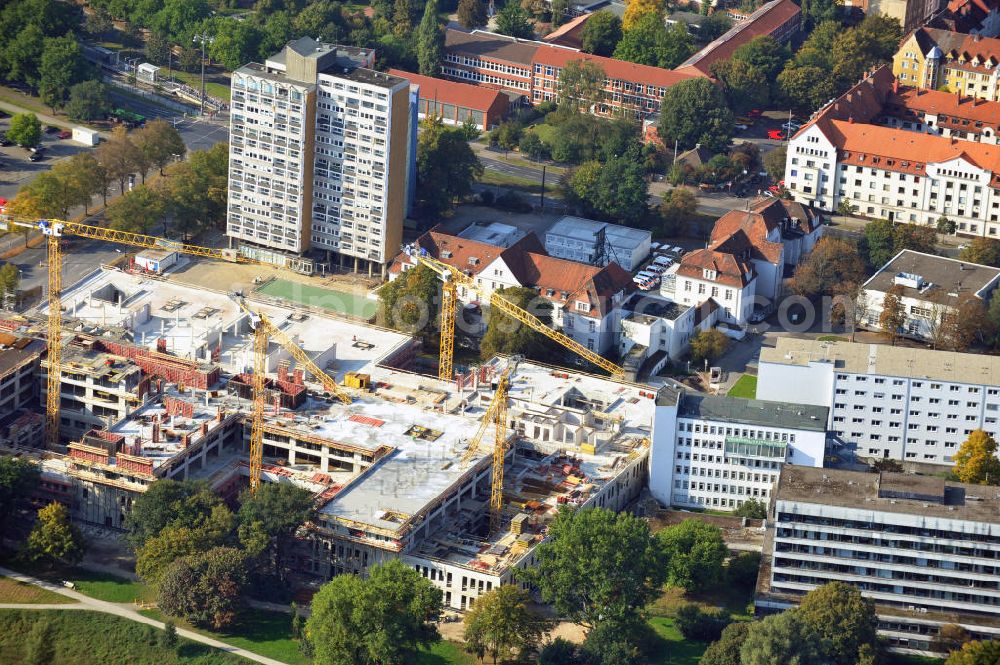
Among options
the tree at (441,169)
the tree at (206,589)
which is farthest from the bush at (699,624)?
the tree at (441,169)

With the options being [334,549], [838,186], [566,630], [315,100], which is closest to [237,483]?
[334,549]

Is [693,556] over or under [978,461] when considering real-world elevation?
under

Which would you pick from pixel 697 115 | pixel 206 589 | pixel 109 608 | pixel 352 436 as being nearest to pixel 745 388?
pixel 352 436

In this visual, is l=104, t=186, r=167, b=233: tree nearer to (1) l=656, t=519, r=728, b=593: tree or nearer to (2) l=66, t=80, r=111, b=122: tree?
(2) l=66, t=80, r=111, b=122: tree

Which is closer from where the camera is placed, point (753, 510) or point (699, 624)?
point (699, 624)

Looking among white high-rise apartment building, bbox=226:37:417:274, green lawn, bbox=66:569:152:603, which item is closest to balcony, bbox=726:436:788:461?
green lawn, bbox=66:569:152:603

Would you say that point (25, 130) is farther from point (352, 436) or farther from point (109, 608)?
point (109, 608)

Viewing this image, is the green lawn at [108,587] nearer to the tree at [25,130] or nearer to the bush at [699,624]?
the bush at [699,624]
